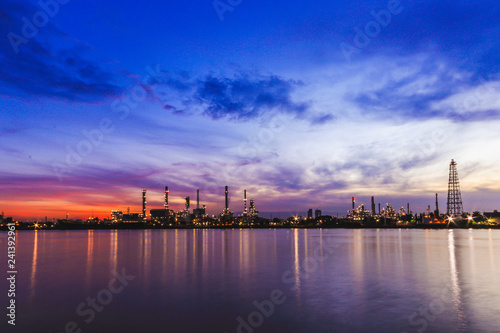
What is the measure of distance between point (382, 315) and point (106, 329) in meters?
14.3

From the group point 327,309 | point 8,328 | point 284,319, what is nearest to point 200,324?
point 284,319

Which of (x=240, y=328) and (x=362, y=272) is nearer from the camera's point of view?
(x=240, y=328)

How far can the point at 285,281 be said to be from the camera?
3180 cm

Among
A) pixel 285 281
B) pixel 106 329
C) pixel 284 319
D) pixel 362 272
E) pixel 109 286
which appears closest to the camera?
pixel 106 329

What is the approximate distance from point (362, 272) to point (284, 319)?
1997 cm

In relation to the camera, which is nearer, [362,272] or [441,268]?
[362,272]

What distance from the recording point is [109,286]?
Answer: 29.7m

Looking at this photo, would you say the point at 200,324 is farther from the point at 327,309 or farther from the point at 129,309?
the point at 327,309

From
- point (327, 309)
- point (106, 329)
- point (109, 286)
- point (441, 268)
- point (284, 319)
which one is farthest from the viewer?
point (441, 268)

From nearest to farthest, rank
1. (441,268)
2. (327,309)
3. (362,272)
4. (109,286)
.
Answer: (327,309) < (109,286) < (362,272) < (441,268)

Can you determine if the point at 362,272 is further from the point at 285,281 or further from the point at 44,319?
the point at 44,319

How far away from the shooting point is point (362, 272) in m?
37.1

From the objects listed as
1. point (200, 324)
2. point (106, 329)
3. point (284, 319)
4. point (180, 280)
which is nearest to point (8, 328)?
point (106, 329)

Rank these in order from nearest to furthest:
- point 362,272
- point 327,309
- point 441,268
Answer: point 327,309, point 362,272, point 441,268
